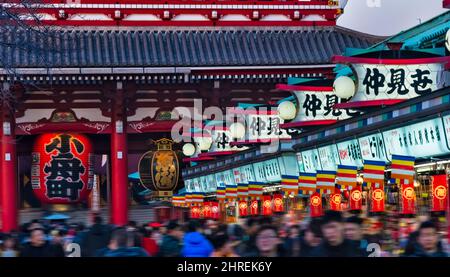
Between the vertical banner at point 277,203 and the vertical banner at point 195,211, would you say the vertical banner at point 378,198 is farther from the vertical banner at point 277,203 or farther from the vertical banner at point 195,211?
the vertical banner at point 195,211

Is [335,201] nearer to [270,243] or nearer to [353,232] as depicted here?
[353,232]

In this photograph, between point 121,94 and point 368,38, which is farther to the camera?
point 368,38

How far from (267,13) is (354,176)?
20.1 meters

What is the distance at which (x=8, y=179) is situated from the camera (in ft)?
116

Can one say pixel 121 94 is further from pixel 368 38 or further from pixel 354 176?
pixel 354 176

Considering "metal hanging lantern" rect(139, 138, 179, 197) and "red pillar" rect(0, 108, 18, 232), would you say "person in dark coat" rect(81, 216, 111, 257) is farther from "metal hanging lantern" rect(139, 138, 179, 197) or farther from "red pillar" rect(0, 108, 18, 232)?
"metal hanging lantern" rect(139, 138, 179, 197)

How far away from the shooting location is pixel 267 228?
36.1 feet

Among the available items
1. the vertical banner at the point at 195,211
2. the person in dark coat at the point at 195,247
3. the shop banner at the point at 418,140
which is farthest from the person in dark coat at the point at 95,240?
the vertical banner at the point at 195,211

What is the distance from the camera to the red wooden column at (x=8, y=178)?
35125 mm

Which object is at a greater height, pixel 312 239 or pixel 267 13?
pixel 267 13

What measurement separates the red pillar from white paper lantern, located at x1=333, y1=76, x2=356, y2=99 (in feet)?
57.5
